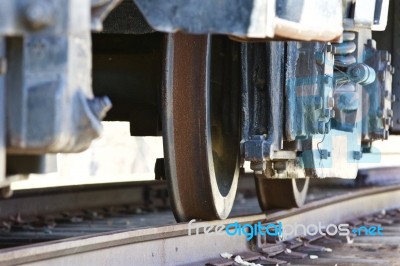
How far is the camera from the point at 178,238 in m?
4.57

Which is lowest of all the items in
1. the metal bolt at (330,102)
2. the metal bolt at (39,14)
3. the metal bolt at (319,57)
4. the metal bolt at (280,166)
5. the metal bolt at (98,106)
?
the metal bolt at (280,166)

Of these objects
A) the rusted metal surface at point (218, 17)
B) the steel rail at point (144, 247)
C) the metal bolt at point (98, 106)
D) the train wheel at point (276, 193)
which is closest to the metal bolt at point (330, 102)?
the steel rail at point (144, 247)

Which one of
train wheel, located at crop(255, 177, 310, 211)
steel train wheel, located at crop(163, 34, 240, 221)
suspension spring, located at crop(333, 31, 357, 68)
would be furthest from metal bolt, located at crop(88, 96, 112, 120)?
train wheel, located at crop(255, 177, 310, 211)

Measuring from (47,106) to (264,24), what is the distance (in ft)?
2.46

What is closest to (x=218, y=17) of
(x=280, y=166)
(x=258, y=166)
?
(x=258, y=166)

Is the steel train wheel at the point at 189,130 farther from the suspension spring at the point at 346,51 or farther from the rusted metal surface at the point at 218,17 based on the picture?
the rusted metal surface at the point at 218,17

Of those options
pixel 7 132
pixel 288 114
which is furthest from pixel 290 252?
pixel 7 132

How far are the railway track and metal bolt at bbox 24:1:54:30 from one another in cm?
134

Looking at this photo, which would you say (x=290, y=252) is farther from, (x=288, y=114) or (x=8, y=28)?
(x=8, y=28)

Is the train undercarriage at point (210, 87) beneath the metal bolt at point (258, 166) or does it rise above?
above

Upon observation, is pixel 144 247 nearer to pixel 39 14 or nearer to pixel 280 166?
pixel 280 166

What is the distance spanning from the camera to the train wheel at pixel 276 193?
6.08m

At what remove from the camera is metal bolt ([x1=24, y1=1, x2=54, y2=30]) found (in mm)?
2162

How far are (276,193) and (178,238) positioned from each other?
1.68 metres
